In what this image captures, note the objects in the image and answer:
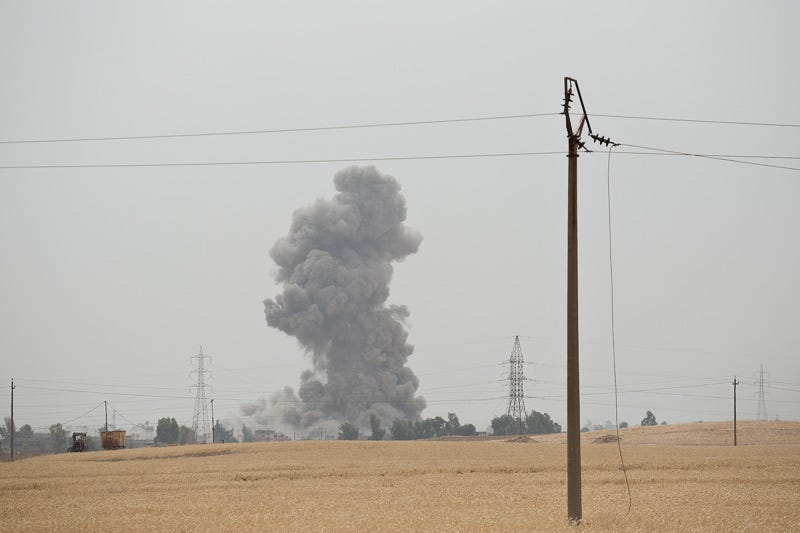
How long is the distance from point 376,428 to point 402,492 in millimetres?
100848

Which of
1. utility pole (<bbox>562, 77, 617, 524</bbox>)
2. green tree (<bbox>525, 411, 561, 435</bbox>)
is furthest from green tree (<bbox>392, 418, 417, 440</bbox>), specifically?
utility pole (<bbox>562, 77, 617, 524</bbox>)

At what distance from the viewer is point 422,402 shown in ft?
471

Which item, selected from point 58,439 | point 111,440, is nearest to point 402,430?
point 111,440

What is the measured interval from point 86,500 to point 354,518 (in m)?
12.1

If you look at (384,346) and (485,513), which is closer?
(485,513)

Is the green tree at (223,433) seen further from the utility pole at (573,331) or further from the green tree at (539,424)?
the utility pole at (573,331)

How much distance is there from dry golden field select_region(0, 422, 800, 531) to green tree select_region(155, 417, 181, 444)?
98.8m

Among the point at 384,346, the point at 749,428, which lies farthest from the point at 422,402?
the point at 749,428

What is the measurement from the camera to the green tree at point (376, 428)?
13175cm

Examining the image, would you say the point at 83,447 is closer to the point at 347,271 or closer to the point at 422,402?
the point at 347,271

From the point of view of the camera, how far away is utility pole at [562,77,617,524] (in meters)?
20.9

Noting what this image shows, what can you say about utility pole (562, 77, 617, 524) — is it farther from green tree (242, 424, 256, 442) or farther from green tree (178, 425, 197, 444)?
green tree (242, 424, 256, 442)

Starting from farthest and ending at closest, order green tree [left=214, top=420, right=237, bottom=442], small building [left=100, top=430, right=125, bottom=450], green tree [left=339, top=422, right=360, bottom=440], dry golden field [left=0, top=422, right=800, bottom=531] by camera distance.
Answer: green tree [left=214, top=420, right=237, bottom=442]
green tree [left=339, top=422, right=360, bottom=440]
small building [left=100, top=430, right=125, bottom=450]
dry golden field [left=0, top=422, right=800, bottom=531]

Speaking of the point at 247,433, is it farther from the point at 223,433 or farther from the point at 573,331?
the point at 573,331
